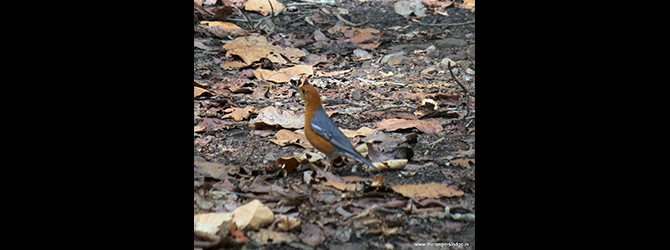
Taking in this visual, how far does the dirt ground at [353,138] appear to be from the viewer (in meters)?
3.11

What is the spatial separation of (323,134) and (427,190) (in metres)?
0.94

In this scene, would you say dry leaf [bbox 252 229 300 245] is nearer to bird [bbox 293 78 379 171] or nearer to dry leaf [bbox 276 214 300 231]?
dry leaf [bbox 276 214 300 231]

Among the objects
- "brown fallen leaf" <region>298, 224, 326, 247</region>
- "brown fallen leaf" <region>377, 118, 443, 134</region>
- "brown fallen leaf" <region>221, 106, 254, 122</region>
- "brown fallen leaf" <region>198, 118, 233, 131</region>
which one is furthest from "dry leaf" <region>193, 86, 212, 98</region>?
"brown fallen leaf" <region>298, 224, 326, 247</region>

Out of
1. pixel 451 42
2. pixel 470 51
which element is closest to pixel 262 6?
pixel 451 42

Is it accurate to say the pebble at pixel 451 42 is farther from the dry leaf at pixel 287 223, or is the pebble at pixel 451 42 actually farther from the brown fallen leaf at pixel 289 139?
the dry leaf at pixel 287 223

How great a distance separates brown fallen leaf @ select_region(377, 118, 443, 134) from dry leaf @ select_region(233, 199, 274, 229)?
2.20 m

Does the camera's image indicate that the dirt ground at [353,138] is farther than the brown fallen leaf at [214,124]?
No

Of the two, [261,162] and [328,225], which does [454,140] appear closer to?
[261,162]

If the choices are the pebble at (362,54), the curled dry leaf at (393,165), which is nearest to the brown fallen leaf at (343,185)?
the curled dry leaf at (393,165)

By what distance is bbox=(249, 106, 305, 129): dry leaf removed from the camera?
5.09 m

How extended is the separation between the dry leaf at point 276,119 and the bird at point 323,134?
28.3 inches

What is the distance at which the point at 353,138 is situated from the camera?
16.0 ft

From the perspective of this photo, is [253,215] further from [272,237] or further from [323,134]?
[323,134]

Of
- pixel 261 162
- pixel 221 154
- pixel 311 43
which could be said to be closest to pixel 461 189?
pixel 261 162
